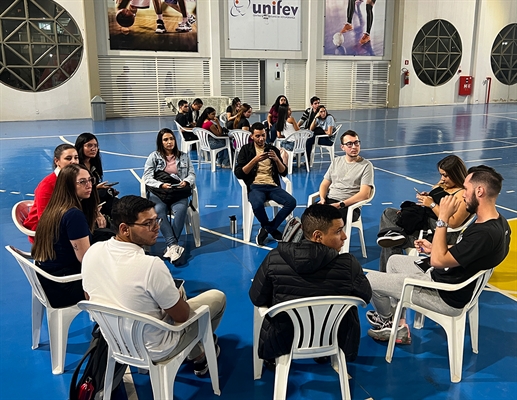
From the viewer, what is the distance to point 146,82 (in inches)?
796

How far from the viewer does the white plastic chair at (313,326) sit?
2.47m

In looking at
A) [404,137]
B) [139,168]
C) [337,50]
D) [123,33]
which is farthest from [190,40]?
[139,168]

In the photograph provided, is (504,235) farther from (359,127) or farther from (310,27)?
(310,27)

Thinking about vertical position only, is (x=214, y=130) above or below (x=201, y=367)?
above

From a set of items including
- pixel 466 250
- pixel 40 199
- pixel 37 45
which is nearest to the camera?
pixel 466 250

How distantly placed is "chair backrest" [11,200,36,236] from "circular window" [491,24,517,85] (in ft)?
93.9

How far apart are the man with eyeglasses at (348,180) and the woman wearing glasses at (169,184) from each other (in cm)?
162

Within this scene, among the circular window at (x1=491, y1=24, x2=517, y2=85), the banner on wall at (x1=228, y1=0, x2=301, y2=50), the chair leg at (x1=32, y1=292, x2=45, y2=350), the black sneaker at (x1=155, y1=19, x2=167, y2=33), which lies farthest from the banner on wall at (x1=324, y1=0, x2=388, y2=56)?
the chair leg at (x1=32, y1=292, x2=45, y2=350)

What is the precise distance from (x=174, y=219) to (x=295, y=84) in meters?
18.6

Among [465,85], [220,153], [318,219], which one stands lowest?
[220,153]

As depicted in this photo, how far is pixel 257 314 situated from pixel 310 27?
68.3 ft

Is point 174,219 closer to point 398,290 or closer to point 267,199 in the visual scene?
point 267,199

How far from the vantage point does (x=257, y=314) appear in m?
3.05

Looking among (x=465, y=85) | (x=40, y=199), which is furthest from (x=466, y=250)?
(x=465, y=85)
